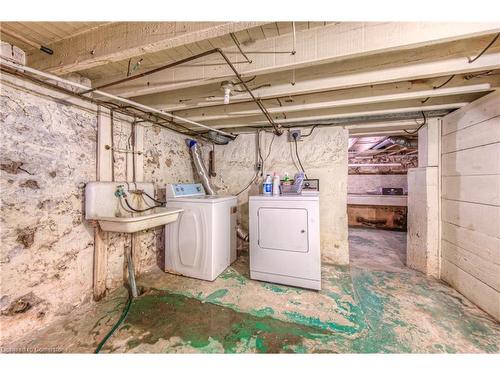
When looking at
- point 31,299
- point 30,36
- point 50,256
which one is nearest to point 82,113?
point 30,36

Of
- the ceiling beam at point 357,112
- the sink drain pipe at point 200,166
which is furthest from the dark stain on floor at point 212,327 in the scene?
the ceiling beam at point 357,112

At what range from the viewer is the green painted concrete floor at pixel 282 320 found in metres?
1.37

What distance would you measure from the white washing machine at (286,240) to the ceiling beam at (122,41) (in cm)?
156

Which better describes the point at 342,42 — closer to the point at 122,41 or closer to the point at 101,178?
the point at 122,41

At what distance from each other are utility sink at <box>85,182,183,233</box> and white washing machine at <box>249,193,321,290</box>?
0.96m

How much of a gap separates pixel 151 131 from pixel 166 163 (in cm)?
46

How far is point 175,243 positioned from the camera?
2.40 metres

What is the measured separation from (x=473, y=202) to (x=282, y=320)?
2119 millimetres

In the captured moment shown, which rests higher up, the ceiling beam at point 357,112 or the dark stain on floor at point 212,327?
the ceiling beam at point 357,112

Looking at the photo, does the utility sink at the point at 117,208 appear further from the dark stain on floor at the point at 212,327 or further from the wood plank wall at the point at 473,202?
the wood plank wall at the point at 473,202

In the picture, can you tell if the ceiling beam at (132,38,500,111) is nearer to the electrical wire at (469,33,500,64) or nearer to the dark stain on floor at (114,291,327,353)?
the electrical wire at (469,33,500,64)

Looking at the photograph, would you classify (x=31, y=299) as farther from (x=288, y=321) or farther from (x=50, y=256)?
(x=288, y=321)

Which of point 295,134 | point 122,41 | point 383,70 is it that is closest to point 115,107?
point 122,41
